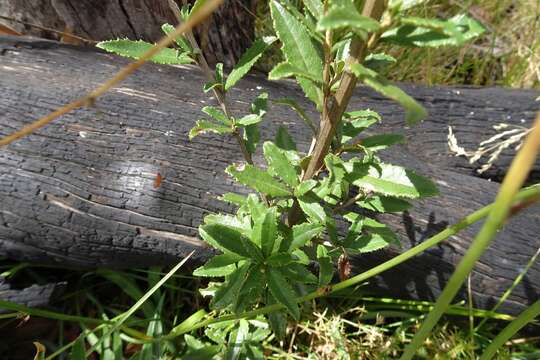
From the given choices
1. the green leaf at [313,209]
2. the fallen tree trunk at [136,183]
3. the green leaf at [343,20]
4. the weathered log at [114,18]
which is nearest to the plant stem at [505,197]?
the green leaf at [343,20]

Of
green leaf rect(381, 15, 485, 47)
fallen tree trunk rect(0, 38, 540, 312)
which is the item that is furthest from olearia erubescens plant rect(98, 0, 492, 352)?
fallen tree trunk rect(0, 38, 540, 312)

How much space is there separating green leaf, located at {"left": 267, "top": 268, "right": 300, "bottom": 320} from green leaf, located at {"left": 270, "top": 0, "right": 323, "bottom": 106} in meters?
0.43

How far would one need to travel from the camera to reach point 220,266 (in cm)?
101

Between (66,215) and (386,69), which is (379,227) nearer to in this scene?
(66,215)

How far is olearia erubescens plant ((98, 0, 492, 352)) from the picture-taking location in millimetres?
699

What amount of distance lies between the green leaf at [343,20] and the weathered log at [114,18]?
1.17m

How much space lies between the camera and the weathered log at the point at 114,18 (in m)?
1.75

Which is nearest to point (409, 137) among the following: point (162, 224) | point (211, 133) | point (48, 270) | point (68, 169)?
point (211, 133)

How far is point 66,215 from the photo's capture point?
139cm

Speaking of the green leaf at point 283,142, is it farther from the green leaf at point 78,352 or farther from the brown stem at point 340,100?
the green leaf at point 78,352

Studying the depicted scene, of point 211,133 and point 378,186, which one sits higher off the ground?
point 211,133

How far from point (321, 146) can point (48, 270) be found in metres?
1.22

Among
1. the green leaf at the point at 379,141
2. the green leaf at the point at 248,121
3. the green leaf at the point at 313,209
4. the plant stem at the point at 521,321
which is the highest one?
the green leaf at the point at 248,121

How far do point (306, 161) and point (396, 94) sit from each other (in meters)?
0.40
